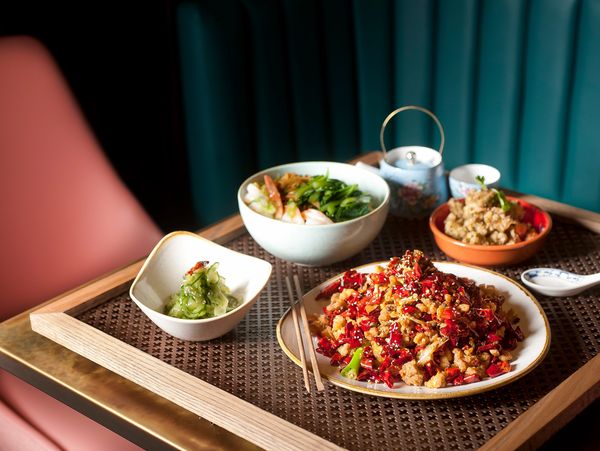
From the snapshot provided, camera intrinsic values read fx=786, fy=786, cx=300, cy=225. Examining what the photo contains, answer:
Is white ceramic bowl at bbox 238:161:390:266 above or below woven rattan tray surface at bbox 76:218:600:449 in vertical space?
above

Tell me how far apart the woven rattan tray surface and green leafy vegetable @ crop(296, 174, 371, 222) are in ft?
0.35

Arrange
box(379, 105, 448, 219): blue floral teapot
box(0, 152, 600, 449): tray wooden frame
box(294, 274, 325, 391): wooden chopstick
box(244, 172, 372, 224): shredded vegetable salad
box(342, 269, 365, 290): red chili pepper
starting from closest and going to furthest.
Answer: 1. box(0, 152, 600, 449): tray wooden frame
2. box(294, 274, 325, 391): wooden chopstick
3. box(342, 269, 365, 290): red chili pepper
4. box(244, 172, 372, 224): shredded vegetable salad
5. box(379, 105, 448, 219): blue floral teapot

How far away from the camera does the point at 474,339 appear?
1.33 metres

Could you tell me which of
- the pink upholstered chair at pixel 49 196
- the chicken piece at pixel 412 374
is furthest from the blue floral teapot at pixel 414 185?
the pink upholstered chair at pixel 49 196

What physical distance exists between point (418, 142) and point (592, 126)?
2.20 ft

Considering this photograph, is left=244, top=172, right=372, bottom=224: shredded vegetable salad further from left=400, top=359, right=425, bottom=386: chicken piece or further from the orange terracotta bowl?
left=400, top=359, right=425, bottom=386: chicken piece

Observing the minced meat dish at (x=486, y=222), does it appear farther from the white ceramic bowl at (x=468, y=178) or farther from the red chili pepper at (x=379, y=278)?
the red chili pepper at (x=379, y=278)

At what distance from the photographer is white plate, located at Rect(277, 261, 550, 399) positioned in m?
1.23

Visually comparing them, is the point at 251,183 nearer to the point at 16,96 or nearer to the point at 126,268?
the point at 126,268

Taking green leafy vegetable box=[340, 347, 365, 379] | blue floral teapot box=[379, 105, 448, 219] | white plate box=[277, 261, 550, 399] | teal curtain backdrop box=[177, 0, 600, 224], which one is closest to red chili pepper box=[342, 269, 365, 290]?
white plate box=[277, 261, 550, 399]

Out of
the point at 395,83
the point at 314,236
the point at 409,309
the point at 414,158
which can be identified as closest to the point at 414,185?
the point at 414,158

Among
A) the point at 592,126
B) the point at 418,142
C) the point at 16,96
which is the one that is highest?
the point at 16,96

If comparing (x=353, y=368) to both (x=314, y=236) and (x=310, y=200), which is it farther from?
(x=310, y=200)

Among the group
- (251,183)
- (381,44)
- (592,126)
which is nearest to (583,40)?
(592,126)
